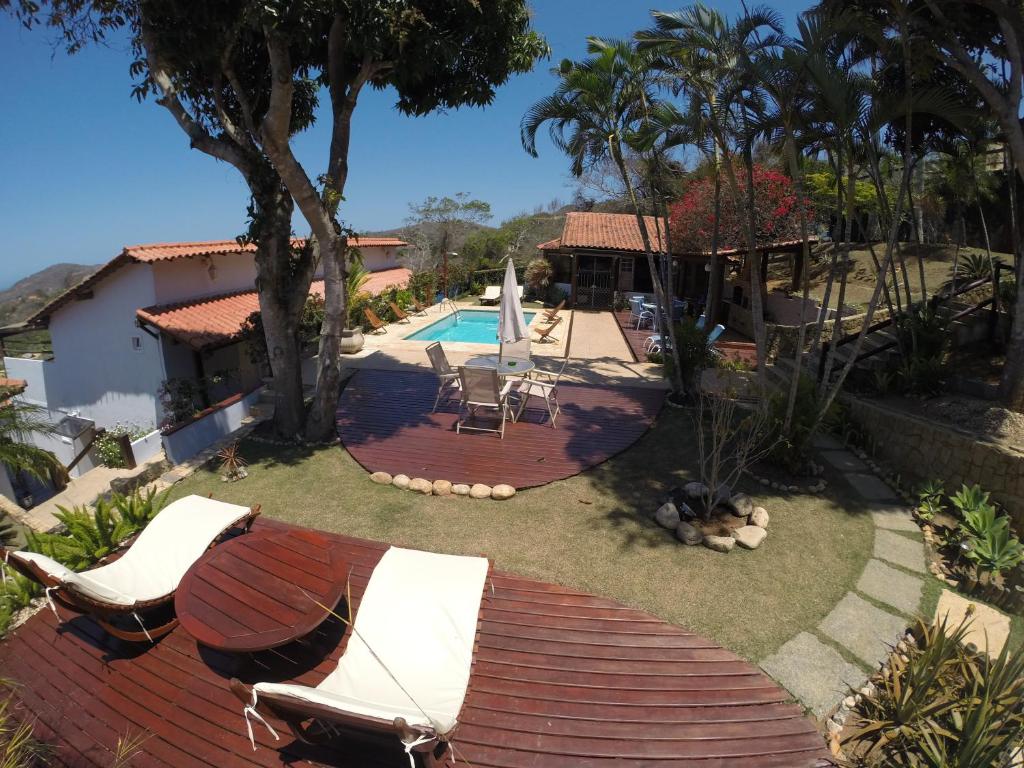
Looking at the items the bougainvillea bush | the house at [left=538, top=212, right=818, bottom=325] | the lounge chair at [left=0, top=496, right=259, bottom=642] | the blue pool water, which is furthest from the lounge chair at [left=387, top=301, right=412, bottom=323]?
the lounge chair at [left=0, top=496, right=259, bottom=642]

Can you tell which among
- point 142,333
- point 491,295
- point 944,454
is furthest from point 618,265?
point 142,333

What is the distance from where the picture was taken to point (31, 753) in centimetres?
338

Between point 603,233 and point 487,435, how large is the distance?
1648cm

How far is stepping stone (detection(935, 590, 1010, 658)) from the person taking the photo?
461cm

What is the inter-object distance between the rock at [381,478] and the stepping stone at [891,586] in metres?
5.53

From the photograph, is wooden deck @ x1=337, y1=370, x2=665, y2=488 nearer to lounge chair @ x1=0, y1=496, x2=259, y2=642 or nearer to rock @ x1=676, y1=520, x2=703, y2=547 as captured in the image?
rock @ x1=676, y1=520, x2=703, y2=547

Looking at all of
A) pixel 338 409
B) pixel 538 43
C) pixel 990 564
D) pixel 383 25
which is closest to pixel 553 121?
pixel 538 43

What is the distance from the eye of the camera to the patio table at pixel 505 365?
9562mm

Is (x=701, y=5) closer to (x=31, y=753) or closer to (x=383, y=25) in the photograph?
(x=383, y=25)

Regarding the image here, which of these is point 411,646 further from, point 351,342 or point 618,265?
point 618,265

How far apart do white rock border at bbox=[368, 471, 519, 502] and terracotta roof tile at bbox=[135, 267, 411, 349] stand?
5.34m

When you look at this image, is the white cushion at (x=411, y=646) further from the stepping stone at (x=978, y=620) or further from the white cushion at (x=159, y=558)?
the stepping stone at (x=978, y=620)

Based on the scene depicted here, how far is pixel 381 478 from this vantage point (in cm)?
733

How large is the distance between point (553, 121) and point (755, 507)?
295 inches
